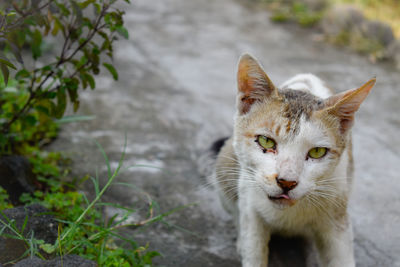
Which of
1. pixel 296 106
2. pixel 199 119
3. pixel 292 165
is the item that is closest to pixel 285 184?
pixel 292 165

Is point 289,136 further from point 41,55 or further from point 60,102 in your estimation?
point 41,55

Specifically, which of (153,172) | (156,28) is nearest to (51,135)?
(153,172)

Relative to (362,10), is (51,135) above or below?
below

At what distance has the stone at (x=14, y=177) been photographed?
328 cm

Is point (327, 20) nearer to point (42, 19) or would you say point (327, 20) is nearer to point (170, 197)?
point (170, 197)

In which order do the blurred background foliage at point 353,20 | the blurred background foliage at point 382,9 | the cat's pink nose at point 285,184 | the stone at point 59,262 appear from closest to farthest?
the stone at point 59,262, the cat's pink nose at point 285,184, the blurred background foliage at point 353,20, the blurred background foliage at point 382,9

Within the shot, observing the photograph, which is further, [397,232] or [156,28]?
[156,28]

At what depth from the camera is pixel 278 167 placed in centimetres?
238

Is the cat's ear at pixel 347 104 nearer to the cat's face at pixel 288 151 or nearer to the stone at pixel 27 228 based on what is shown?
the cat's face at pixel 288 151

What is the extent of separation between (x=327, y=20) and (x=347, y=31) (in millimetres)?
453

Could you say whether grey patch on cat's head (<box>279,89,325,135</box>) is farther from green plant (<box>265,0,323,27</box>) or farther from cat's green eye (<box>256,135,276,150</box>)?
green plant (<box>265,0,323,27</box>)

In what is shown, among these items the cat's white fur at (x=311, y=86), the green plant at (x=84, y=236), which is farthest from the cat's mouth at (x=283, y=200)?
the cat's white fur at (x=311, y=86)

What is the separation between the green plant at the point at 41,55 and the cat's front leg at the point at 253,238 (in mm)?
1417

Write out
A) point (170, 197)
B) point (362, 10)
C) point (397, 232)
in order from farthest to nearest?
point (362, 10)
point (170, 197)
point (397, 232)
